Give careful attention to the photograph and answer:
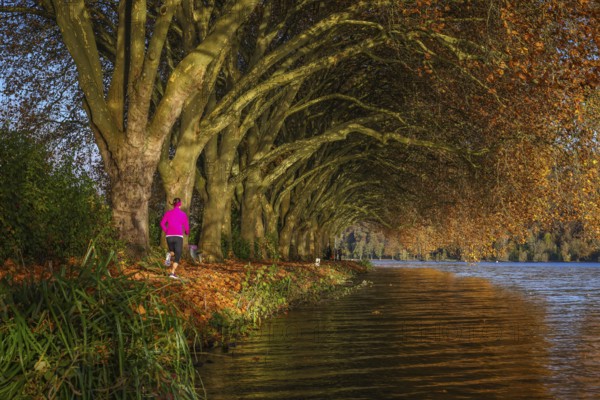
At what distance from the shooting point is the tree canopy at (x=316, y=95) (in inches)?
610

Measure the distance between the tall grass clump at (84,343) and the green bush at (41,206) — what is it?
697cm

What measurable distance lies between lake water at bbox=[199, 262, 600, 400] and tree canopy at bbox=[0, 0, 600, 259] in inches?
189

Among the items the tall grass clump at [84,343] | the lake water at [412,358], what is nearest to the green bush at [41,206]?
the lake water at [412,358]

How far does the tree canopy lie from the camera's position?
1548 centimetres

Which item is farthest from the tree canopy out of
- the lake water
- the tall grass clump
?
the tall grass clump

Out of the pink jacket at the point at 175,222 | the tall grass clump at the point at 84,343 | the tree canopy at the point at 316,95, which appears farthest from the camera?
the pink jacket at the point at 175,222

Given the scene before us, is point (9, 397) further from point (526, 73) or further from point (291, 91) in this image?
Answer: point (291, 91)

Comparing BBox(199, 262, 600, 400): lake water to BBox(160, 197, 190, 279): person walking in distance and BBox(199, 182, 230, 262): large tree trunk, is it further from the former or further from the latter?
BBox(199, 182, 230, 262): large tree trunk

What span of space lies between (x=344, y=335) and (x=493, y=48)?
793 centimetres

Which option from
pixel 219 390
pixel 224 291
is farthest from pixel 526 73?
pixel 219 390

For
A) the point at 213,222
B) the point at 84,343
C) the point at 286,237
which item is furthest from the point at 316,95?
the point at 84,343

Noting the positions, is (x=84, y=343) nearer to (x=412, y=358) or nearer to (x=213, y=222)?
(x=412, y=358)

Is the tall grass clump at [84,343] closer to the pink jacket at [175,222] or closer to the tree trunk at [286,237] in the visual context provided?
the pink jacket at [175,222]

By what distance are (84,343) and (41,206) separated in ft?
27.9
